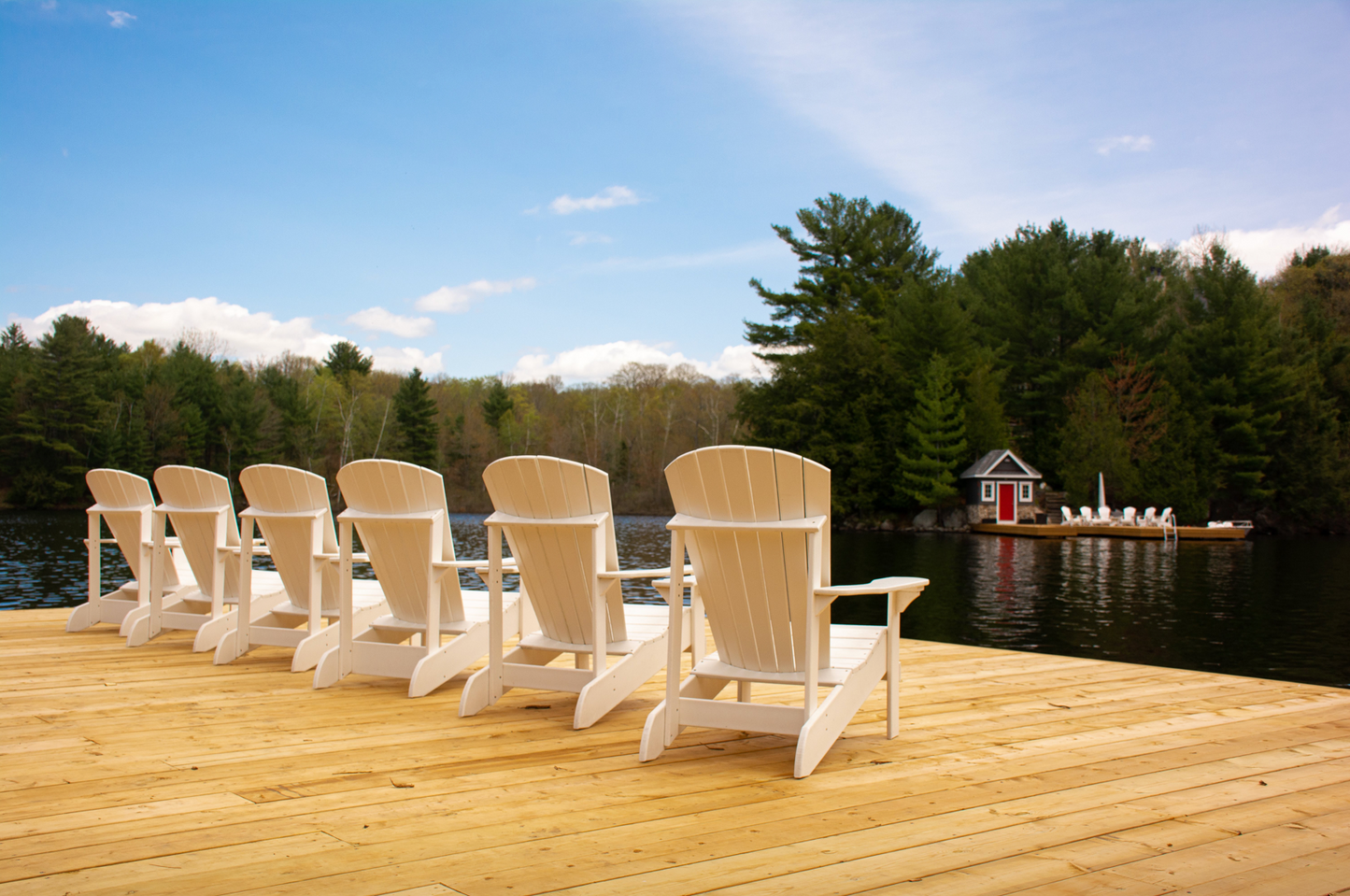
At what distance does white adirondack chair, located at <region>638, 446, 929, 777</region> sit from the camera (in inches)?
122

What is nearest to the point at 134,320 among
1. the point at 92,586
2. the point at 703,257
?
the point at 703,257

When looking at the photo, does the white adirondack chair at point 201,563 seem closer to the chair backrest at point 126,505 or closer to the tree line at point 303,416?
the chair backrest at point 126,505

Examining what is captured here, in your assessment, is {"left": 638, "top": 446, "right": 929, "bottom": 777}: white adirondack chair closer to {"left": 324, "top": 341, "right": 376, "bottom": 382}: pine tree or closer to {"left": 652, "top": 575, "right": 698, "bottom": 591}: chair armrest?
{"left": 652, "top": 575, "right": 698, "bottom": 591}: chair armrest

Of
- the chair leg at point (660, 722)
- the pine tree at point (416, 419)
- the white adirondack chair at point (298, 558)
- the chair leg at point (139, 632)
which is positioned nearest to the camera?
the chair leg at point (660, 722)

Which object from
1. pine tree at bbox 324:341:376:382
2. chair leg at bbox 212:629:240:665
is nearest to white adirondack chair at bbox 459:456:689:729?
chair leg at bbox 212:629:240:665

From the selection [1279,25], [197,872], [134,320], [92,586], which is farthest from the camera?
[134,320]

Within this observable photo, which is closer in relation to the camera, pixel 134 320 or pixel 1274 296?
pixel 1274 296

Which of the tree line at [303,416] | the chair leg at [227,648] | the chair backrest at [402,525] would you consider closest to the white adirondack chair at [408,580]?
the chair backrest at [402,525]

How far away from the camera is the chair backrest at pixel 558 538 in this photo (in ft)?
12.3

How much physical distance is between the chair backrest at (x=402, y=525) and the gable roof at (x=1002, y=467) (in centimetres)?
3800

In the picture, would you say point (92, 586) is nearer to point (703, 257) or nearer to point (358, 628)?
point (358, 628)

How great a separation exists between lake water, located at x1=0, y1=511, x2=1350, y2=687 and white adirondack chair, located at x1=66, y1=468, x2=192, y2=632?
9.79 meters

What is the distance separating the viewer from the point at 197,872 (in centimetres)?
215

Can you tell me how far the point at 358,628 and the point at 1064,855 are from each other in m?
3.61
